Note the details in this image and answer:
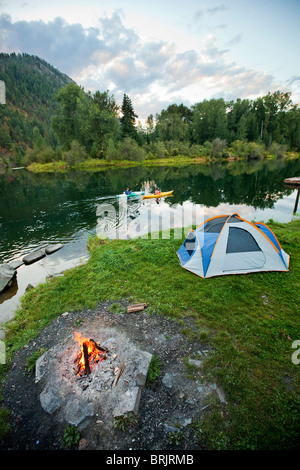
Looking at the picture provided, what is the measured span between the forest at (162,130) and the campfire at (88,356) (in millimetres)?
65947

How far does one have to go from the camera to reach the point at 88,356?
5129mm

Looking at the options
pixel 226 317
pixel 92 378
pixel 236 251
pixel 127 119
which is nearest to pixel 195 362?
pixel 226 317

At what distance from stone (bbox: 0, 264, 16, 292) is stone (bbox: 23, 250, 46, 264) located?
3.69 ft

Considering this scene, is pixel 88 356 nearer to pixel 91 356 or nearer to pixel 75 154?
pixel 91 356

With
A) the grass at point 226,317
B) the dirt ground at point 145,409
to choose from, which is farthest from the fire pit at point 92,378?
the grass at point 226,317

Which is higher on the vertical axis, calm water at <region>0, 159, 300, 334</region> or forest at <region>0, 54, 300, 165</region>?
forest at <region>0, 54, 300, 165</region>

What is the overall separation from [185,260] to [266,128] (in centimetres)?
10790

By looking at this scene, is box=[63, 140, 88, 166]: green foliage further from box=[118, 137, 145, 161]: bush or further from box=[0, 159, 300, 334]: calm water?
box=[0, 159, 300, 334]: calm water

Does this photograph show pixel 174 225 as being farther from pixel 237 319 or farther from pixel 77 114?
pixel 77 114

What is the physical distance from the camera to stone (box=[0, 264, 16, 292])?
10304 millimetres

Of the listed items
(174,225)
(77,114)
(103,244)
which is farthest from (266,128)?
(103,244)

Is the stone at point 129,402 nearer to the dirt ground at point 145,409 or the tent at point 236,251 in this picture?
the dirt ground at point 145,409

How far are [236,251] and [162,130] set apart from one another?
87042 mm

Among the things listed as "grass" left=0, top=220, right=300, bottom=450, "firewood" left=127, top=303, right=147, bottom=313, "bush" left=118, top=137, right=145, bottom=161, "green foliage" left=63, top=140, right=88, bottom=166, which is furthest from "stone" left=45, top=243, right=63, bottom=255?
"green foliage" left=63, top=140, right=88, bottom=166
